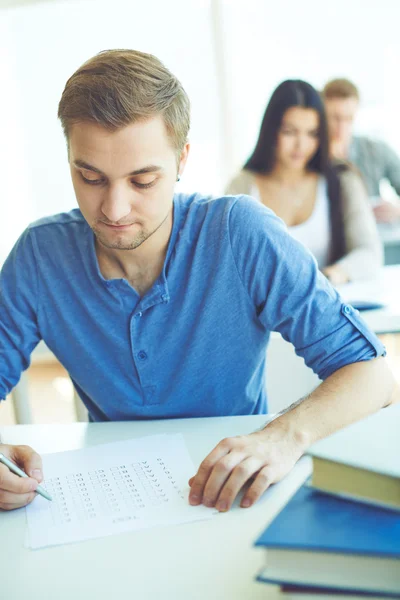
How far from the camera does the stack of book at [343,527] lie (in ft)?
2.03

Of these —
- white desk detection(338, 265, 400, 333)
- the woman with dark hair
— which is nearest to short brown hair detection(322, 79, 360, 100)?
the woman with dark hair

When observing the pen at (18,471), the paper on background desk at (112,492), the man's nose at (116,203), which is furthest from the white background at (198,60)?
the pen at (18,471)

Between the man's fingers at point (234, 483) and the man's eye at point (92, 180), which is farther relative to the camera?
the man's eye at point (92, 180)

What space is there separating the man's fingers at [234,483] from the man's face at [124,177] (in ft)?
1.54

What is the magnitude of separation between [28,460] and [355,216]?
216cm

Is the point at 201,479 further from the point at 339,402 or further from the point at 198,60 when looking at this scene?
the point at 198,60

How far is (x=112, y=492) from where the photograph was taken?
3.18 ft

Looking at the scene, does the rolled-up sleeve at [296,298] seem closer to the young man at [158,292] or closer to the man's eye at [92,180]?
the young man at [158,292]

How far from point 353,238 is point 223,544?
7.17 feet

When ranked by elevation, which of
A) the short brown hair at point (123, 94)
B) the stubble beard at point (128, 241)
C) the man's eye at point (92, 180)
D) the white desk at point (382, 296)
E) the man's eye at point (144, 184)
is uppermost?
the short brown hair at point (123, 94)

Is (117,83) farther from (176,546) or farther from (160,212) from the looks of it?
(176,546)

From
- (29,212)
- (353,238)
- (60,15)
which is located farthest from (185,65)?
(353,238)

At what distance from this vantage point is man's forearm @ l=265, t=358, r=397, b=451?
3.41ft

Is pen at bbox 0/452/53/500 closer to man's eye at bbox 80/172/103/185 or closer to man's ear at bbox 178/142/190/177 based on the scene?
man's eye at bbox 80/172/103/185
